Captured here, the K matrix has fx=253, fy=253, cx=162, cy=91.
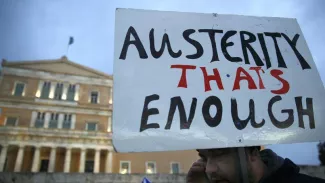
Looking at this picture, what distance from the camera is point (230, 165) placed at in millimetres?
1453

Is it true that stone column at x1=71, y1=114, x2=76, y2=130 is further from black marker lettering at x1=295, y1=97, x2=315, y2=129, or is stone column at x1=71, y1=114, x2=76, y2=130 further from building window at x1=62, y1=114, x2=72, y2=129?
black marker lettering at x1=295, y1=97, x2=315, y2=129

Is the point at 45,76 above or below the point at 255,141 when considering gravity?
above

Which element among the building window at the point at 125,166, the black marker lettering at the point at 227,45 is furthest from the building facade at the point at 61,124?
the black marker lettering at the point at 227,45

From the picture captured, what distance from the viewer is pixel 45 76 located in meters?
28.3

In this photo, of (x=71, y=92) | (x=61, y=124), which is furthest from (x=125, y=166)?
(x=71, y=92)

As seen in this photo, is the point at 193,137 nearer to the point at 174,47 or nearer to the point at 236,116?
the point at 236,116

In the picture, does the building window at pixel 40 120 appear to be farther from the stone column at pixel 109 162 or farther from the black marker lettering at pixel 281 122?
the black marker lettering at pixel 281 122

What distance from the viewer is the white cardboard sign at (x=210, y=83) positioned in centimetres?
145

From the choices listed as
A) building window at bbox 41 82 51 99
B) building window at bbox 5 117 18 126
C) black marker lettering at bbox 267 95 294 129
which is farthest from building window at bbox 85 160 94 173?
black marker lettering at bbox 267 95 294 129

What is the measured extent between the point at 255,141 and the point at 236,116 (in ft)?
0.58

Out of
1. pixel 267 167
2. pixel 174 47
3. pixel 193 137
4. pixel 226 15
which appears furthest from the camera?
pixel 226 15

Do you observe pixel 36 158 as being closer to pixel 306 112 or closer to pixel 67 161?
pixel 67 161

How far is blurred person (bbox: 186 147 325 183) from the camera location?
1.43 metres

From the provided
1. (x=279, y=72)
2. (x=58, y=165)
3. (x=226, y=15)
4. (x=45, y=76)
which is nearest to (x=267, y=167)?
(x=279, y=72)
